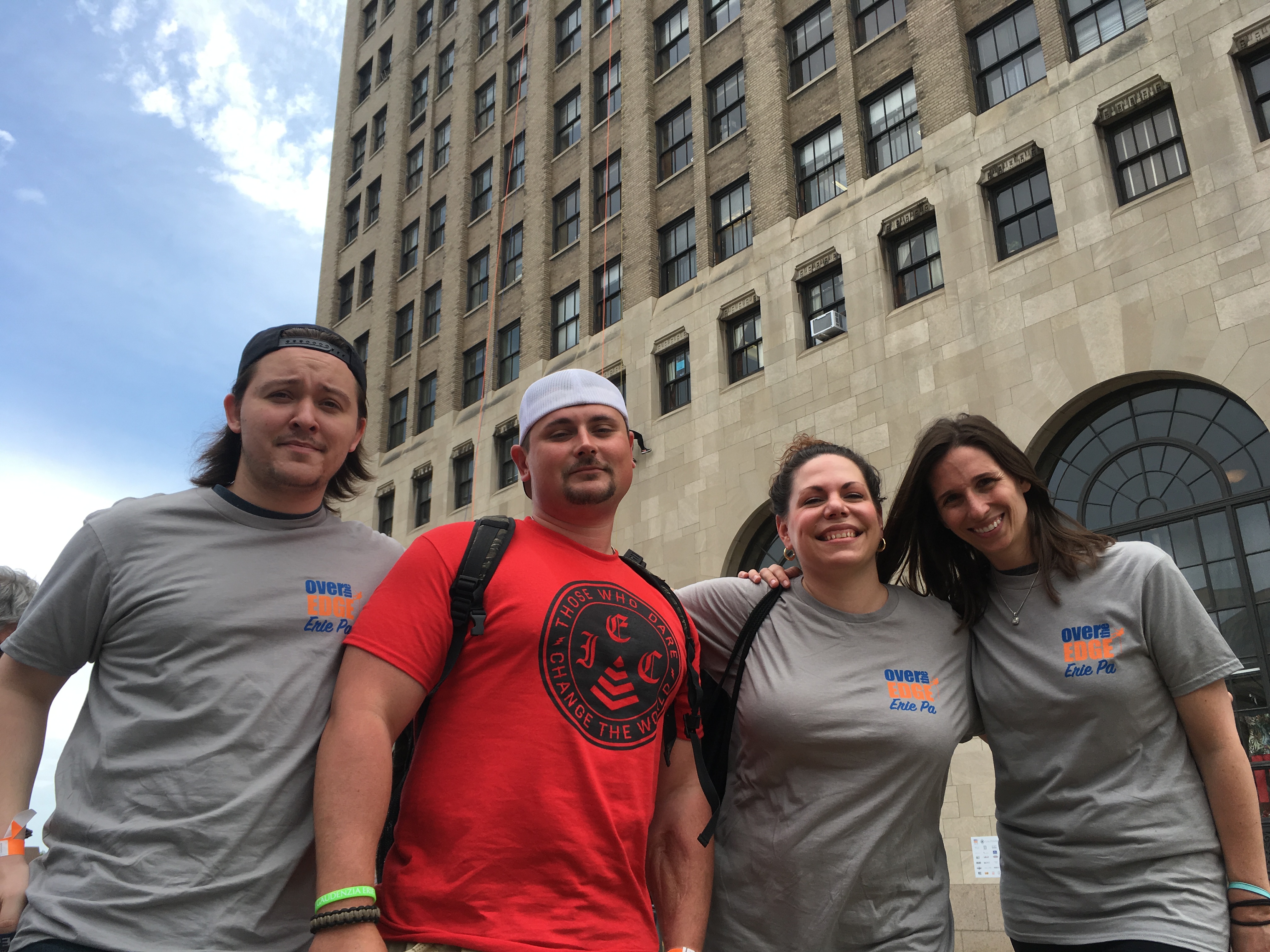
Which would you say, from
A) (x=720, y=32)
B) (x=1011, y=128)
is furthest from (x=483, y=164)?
(x=1011, y=128)

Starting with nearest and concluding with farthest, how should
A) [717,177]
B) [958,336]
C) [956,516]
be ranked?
[956,516] → [958,336] → [717,177]

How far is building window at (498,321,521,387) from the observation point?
974 inches

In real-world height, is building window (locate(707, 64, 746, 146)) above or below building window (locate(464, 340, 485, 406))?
above

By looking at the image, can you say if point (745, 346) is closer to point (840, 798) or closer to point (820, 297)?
point (820, 297)

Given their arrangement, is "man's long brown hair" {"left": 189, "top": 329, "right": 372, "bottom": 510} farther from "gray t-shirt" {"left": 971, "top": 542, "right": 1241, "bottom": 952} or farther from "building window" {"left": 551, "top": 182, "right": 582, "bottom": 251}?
"building window" {"left": 551, "top": 182, "right": 582, "bottom": 251}

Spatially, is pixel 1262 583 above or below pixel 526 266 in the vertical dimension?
below

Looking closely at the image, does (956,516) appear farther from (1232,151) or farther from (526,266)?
(526,266)

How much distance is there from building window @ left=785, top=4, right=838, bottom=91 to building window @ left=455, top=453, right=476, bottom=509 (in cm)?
1287

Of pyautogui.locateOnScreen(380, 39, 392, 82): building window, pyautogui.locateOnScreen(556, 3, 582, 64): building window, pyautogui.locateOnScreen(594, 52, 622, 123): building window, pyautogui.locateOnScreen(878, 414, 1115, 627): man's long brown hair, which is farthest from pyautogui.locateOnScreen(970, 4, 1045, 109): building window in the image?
pyautogui.locateOnScreen(380, 39, 392, 82): building window

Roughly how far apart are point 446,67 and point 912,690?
33.1 metres

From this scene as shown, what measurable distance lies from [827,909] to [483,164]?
92.2 feet

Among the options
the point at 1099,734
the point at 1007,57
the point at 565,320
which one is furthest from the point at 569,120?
the point at 1099,734

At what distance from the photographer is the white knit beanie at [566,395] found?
3.14 meters

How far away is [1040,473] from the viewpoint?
13484mm
